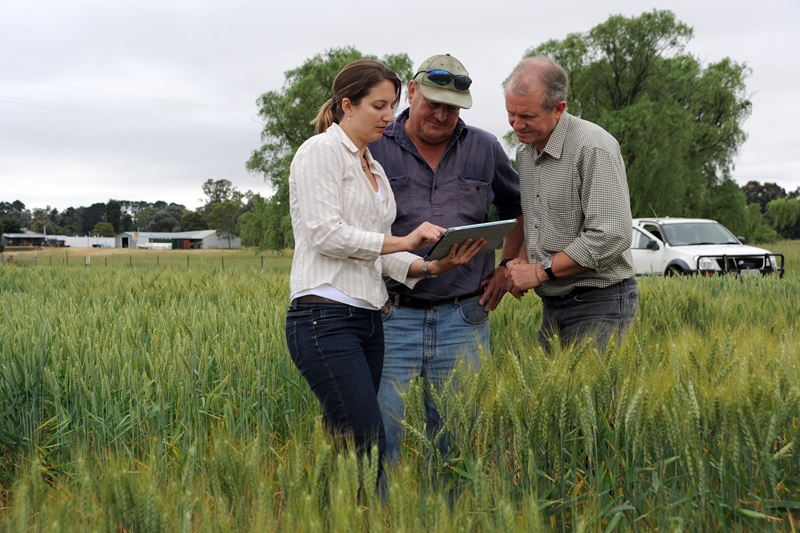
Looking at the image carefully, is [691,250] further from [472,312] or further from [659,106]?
[659,106]

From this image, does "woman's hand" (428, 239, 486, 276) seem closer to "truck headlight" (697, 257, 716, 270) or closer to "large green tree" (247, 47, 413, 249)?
"truck headlight" (697, 257, 716, 270)

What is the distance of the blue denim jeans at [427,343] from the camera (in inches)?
111

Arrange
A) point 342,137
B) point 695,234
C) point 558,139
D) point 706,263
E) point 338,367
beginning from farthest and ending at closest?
point 695,234, point 706,263, point 558,139, point 342,137, point 338,367

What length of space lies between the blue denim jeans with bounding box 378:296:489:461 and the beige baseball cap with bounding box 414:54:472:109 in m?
0.79

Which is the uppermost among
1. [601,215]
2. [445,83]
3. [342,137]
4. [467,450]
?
[445,83]

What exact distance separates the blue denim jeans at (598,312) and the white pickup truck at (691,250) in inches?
356

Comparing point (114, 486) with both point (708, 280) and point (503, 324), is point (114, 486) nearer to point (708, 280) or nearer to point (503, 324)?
point (503, 324)

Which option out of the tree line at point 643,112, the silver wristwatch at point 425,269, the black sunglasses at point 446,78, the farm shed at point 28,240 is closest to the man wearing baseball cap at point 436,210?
the black sunglasses at point 446,78

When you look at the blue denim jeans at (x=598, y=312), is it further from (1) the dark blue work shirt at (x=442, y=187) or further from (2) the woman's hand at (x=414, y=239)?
(2) the woman's hand at (x=414, y=239)

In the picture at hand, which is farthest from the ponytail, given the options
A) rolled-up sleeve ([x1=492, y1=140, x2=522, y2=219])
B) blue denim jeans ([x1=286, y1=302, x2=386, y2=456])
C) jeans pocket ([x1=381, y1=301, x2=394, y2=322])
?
rolled-up sleeve ([x1=492, y1=140, x2=522, y2=219])

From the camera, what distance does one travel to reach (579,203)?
3.00 metres

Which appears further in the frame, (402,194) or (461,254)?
(402,194)

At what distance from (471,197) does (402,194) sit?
0.29 m

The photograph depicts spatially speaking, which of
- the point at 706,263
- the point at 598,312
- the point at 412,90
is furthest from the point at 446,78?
the point at 706,263
